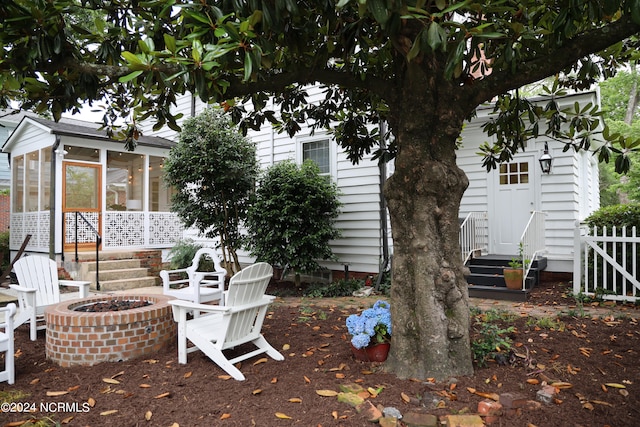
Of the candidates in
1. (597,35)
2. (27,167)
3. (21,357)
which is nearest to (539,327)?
(597,35)

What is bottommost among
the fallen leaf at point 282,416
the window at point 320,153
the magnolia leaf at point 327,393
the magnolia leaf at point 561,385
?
the fallen leaf at point 282,416

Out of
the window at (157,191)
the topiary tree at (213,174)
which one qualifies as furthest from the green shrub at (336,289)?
the window at (157,191)

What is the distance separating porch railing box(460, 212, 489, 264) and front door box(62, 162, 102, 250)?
8.71 metres

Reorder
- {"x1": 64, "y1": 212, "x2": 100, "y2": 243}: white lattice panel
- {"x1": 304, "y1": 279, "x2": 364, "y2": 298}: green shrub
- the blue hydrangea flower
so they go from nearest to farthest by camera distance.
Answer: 1. the blue hydrangea flower
2. {"x1": 304, "y1": 279, "x2": 364, "y2": 298}: green shrub
3. {"x1": 64, "y1": 212, "x2": 100, "y2": 243}: white lattice panel

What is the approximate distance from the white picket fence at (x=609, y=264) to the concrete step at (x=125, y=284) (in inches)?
345

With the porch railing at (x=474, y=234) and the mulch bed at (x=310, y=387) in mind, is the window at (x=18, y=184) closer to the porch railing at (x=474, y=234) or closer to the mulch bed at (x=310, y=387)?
the mulch bed at (x=310, y=387)

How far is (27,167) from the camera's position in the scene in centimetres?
1179

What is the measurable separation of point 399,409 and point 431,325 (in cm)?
73

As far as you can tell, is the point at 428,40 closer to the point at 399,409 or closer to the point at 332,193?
the point at 399,409

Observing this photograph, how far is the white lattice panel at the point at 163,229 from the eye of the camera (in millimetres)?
11438

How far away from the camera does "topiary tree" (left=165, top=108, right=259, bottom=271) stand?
28.0 ft

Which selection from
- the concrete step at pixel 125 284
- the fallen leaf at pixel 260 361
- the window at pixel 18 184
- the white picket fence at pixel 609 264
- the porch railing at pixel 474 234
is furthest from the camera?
the window at pixel 18 184

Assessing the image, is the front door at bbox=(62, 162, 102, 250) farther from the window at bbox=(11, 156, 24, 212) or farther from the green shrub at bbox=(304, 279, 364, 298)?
the green shrub at bbox=(304, 279, 364, 298)

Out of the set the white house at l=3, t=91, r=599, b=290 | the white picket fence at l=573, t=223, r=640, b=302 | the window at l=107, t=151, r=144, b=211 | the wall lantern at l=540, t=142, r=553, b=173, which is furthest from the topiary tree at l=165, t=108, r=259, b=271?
the white picket fence at l=573, t=223, r=640, b=302
